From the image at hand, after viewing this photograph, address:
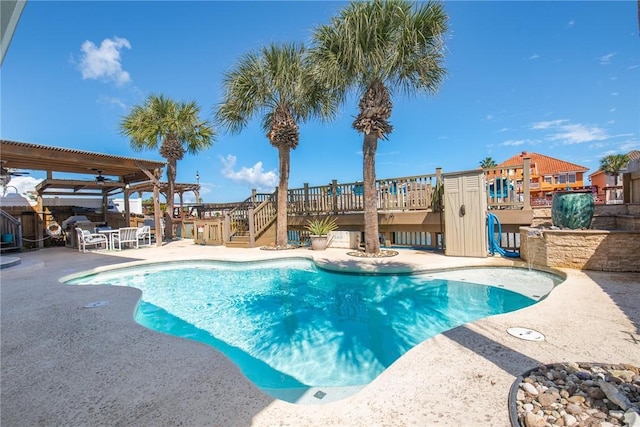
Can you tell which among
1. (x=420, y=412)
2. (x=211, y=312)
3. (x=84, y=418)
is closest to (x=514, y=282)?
(x=420, y=412)

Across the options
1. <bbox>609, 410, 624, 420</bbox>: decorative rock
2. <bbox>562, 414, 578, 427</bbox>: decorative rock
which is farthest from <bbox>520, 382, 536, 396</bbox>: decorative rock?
<bbox>609, 410, 624, 420</bbox>: decorative rock

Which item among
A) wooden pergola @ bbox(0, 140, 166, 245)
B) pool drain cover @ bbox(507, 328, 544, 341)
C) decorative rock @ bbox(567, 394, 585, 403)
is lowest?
pool drain cover @ bbox(507, 328, 544, 341)

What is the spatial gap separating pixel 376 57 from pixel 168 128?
998cm

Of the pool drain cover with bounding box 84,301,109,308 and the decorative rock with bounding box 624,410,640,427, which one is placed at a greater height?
the decorative rock with bounding box 624,410,640,427

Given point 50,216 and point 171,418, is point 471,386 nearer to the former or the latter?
point 171,418

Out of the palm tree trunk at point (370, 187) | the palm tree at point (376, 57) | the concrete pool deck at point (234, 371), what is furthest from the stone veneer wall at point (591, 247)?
the palm tree at point (376, 57)

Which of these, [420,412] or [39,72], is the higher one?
[39,72]

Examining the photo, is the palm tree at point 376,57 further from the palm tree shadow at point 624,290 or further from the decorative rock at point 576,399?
the decorative rock at point 576,399

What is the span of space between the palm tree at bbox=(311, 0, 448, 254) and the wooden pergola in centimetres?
819

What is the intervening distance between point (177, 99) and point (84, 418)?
45.3 feet

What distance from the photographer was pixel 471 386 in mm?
2059

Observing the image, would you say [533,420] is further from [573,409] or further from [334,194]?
[334,194]

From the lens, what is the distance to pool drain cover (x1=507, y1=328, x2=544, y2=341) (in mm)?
2766

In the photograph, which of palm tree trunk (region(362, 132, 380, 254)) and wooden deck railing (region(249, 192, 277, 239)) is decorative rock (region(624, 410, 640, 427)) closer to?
palm tree trunk (region(362, 132, 380, 254))
